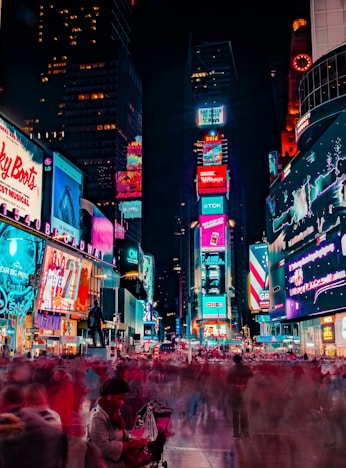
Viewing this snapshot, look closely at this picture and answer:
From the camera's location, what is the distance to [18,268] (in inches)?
2106

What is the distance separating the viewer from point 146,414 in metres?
9.23

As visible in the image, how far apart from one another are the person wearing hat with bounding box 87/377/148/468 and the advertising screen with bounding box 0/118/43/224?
1930 inches

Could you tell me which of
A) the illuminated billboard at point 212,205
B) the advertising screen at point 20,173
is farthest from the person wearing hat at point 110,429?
the illuminated billboard at point 212,205

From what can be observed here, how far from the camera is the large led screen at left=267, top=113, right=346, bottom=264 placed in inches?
2157

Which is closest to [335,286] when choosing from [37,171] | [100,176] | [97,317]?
[97,317]

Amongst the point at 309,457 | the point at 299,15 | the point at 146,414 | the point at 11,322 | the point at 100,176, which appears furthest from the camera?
the point at 100,176

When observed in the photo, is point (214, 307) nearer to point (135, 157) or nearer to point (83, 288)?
point (135, 157)

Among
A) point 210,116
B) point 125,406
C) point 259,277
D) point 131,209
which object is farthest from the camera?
point 210,116

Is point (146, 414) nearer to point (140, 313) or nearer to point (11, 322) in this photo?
point (11, 322)

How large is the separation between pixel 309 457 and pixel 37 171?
170ft

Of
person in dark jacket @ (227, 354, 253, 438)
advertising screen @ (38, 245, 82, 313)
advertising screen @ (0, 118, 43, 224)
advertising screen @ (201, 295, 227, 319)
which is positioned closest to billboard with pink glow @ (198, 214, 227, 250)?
advertising screen @ (201, 295, 227, 319)

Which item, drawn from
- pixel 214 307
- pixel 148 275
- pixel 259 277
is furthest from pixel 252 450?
pixel 214 307

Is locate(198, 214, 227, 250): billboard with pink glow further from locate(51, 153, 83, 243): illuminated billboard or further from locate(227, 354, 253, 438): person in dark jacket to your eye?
locate(227, 354, 253, 438): person in dark jacket

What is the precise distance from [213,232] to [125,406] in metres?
142
